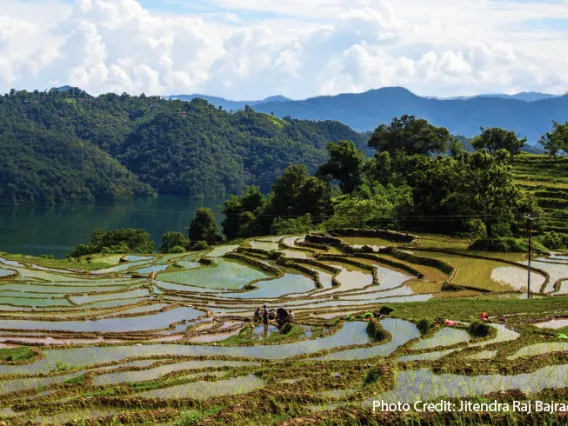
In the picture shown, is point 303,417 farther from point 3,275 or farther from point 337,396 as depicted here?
point 3,275

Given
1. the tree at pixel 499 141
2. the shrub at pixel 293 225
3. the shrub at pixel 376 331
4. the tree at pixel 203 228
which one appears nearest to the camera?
the shrub at pixel 376 331

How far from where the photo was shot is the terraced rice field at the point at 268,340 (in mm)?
11359

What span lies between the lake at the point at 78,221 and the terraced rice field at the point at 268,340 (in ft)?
161

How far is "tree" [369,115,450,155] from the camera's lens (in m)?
75.5

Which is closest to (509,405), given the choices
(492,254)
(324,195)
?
(492,254)

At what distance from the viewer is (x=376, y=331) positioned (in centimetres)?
1881

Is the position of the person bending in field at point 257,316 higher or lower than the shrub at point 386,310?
lower

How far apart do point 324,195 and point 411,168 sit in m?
10.2

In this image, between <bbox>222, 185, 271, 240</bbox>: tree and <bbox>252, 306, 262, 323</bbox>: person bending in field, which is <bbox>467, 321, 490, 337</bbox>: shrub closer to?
<bbox>252, 306, 262, 323</bbox>: person bending in field

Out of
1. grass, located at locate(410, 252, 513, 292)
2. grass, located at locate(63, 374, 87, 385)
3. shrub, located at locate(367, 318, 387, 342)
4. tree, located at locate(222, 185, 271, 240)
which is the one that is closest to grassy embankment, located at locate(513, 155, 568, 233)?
grass, located at locate(410, 252, 513, 292)

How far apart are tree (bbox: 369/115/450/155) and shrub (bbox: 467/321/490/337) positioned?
5945 centimetres

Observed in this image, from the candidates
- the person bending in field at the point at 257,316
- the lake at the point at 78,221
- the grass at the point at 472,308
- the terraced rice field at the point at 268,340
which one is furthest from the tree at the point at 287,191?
the person bending in field at the point at 257,316

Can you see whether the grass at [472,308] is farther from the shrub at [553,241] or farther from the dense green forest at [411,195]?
the shrub at [553,241]

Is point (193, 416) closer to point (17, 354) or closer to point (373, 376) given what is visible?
point (373, 376)
